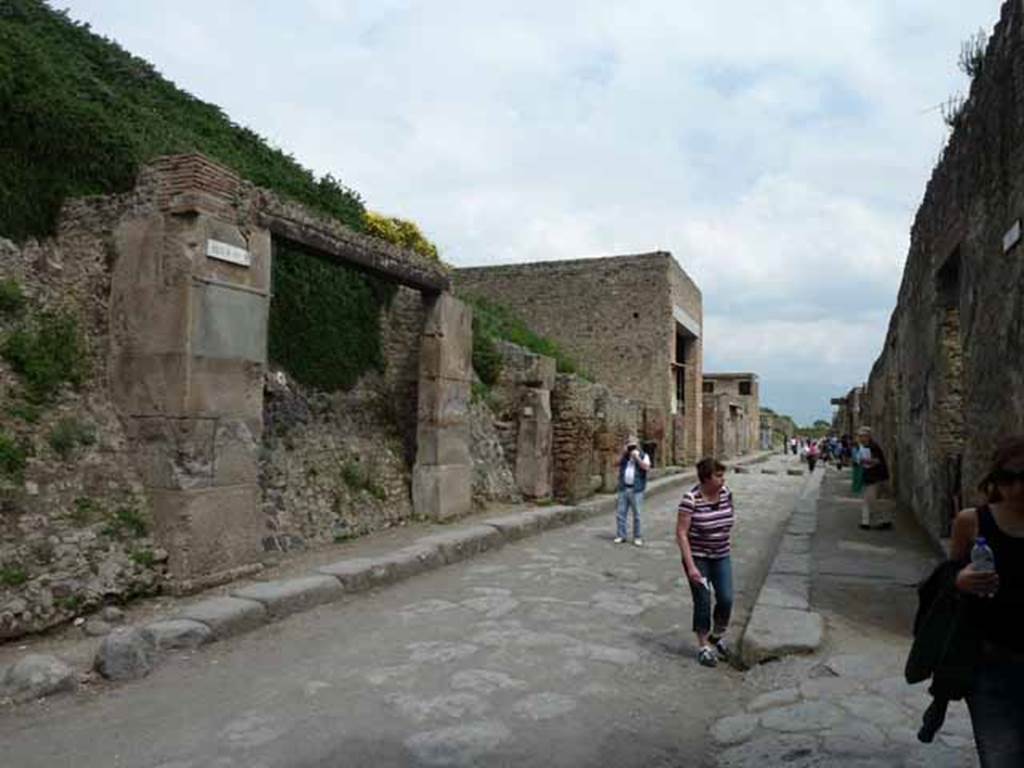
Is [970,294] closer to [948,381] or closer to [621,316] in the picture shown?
[948,381]

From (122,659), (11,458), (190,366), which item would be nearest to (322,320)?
(190,366)

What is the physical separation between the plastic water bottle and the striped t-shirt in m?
2.65

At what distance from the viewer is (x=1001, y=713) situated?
2348 mm

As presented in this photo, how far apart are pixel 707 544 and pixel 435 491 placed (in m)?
5.97

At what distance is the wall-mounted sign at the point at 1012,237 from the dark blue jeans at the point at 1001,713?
10.5ft

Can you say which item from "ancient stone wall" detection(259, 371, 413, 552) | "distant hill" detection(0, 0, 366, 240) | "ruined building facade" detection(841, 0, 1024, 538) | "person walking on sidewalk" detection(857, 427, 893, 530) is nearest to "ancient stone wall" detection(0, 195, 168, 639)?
"distant hill" detection(0, 0, 366, 240)

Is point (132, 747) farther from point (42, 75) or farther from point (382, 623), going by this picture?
point (42, 75)

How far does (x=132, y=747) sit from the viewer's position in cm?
361

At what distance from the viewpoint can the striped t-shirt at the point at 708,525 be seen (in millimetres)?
4977

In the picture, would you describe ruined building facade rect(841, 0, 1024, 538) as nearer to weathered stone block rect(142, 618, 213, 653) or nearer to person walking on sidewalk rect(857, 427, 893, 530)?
person walking on sidewalk rect(857, 427, 893, 530)

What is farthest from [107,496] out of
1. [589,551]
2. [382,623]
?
[589,551]

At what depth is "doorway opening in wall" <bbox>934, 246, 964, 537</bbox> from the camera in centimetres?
→ 766

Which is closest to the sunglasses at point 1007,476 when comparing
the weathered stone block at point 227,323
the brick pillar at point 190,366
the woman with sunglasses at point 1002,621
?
the woman with sunglasses at point 1002,621

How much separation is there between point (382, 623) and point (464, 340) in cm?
584
